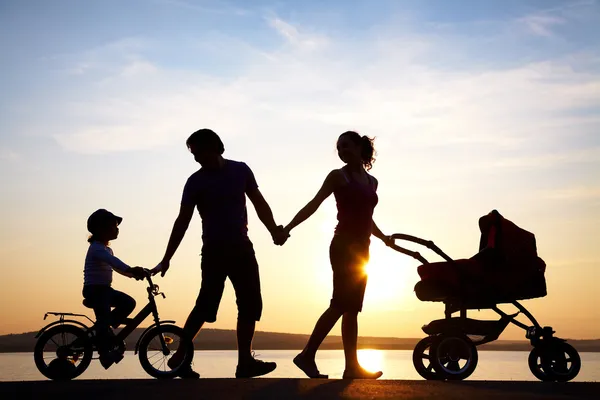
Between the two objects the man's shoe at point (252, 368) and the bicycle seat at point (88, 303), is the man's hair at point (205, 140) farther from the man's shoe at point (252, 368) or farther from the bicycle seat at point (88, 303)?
the man's shoe at point (252, 368)

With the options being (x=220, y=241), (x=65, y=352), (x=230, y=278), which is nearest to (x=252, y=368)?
(x=230, y=278)

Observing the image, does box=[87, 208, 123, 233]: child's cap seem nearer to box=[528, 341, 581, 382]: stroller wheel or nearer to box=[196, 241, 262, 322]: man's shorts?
Result: box=[196, 241, 262, 322]: man's shorts

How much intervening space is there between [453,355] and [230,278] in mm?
2579

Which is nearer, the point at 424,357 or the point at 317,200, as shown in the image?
the point at 317,200

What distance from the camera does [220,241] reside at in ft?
26.6

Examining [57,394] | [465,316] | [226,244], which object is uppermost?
[226,244]

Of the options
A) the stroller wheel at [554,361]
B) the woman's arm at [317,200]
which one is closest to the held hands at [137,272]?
the woman's arm at [317,200]

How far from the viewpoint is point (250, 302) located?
8.21m

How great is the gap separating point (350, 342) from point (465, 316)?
1620 millimetres

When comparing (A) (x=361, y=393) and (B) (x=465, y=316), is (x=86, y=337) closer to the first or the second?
(A) (x=361, y=393)

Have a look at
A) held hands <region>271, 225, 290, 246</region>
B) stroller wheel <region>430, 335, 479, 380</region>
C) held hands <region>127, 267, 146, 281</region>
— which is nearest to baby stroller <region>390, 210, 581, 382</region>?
stroller wheel <region>430, 335, 479, 380</region>

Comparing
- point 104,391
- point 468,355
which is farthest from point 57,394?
point 468,355

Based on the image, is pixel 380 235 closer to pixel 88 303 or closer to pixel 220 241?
pixel 220 241

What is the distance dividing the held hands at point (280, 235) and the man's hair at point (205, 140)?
1.01 metres
